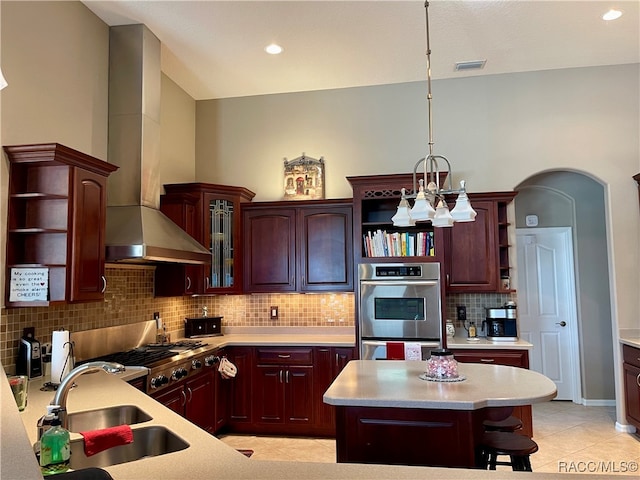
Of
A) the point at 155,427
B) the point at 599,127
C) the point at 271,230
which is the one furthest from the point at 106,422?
the point at 599,127

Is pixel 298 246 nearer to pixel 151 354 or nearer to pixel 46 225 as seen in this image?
pixel 151 354

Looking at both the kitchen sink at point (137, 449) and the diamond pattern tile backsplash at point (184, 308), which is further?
the diamond pattern tile backsplash at point (184, 308)

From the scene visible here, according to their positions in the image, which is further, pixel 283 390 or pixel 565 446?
pixel 283 390

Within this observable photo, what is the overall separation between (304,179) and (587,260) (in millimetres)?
3503

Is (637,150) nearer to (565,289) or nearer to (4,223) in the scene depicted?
(565,289)

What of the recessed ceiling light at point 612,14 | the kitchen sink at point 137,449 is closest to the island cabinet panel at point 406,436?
the kitchen sink at point 137,449

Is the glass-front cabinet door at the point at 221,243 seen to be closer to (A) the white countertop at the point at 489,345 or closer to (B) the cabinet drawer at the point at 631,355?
(A) the white countertop at the point at 489,345

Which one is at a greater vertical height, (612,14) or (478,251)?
Answer: (612,14)

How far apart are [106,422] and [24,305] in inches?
40.3

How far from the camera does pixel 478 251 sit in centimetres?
477

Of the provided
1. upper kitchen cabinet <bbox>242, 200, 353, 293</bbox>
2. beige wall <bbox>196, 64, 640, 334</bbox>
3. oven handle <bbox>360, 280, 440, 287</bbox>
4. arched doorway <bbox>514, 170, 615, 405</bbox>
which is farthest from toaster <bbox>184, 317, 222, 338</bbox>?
arched doorway <bbox>514, 170, 615, 405</bbox>

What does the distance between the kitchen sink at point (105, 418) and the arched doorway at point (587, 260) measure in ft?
15.9

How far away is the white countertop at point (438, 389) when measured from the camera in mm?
2324
